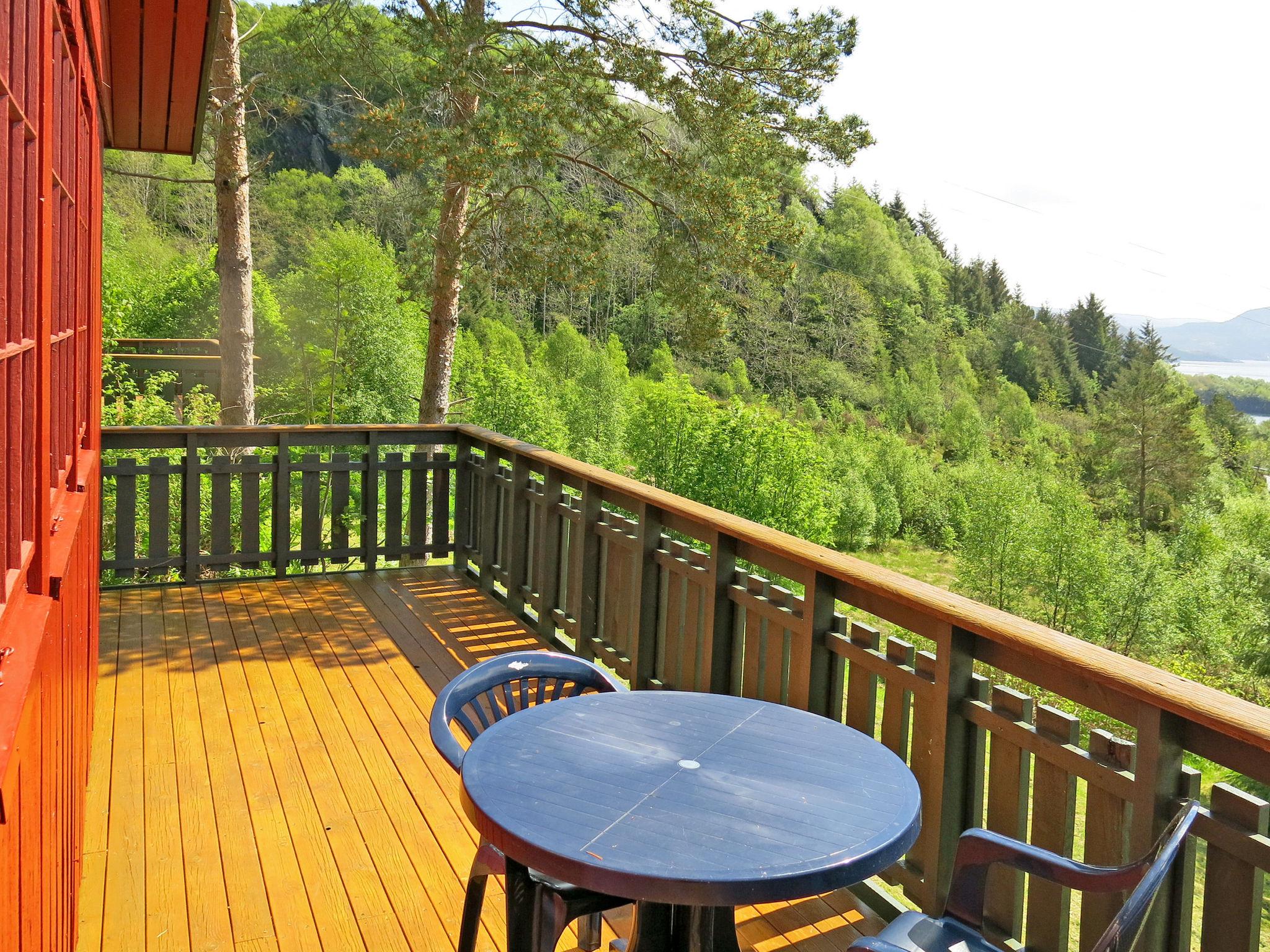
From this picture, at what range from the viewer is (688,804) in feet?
5.41

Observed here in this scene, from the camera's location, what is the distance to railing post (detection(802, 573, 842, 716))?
9.13 ft

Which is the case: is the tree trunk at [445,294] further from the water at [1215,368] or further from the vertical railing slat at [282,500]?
the water at [1215,368]

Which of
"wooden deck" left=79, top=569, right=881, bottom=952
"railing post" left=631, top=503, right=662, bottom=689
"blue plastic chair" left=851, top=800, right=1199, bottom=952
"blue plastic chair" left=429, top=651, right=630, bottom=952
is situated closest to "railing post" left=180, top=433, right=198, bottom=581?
"wooden deck" left=79, top=569, right=881, bottom=952

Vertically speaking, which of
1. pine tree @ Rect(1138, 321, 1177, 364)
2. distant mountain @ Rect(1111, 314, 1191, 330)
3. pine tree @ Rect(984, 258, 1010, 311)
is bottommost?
pine tree @ Rect(1138, 321, 1177, 364)

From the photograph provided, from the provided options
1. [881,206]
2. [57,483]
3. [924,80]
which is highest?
[924,80]

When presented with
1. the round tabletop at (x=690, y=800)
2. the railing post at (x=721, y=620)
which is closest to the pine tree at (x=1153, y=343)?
the railing post at (x=721, y=620)

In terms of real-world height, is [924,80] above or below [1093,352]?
above

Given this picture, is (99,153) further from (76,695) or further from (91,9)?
(76,695)

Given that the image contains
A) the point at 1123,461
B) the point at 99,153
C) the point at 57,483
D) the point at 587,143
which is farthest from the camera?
the point at 1123,461

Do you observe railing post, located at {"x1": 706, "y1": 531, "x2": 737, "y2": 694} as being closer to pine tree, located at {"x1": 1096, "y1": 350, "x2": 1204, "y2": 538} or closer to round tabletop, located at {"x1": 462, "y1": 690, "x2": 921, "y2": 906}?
round tabletop, located at {"x1": 462, "y1": 690, "x2": 921, "y2": 906}

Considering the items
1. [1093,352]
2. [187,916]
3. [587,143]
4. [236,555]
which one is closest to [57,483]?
[187,916]

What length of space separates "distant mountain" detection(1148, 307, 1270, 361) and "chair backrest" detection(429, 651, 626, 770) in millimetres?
64836

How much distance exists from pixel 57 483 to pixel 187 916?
115 centimetres

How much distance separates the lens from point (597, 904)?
177 centimetres
